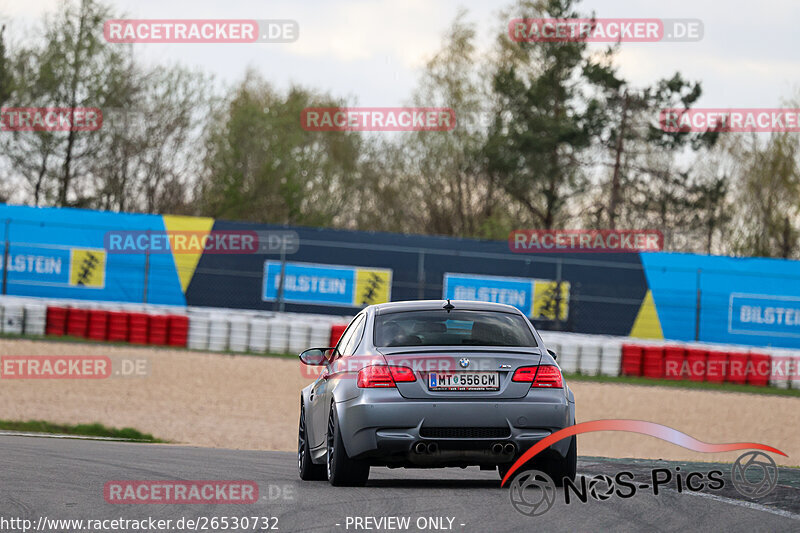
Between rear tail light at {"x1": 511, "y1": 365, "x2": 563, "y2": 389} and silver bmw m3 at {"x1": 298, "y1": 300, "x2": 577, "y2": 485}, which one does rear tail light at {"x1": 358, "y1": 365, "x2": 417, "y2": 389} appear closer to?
silver bmw m3 at {"x1": 298, "y1": 300, "x2": 577, "y2": 485}

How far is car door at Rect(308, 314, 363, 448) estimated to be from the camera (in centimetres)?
909

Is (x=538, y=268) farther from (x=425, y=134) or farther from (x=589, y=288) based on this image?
(x=425, y=134)

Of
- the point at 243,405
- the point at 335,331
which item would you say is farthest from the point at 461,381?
the point at 335,331

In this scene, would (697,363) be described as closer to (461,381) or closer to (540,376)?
(540,376)

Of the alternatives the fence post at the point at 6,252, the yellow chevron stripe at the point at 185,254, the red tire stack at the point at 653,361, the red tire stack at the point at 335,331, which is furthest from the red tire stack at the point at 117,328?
the red tire stack at the point at 653,361

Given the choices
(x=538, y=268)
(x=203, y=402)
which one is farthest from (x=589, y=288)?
(x=203, y=402)

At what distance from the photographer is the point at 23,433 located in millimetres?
15711

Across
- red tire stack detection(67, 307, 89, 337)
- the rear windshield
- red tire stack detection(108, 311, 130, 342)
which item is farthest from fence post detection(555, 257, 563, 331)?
the rear windshield

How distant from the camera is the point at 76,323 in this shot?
2709cm

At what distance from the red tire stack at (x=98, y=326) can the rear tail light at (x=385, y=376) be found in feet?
65.0

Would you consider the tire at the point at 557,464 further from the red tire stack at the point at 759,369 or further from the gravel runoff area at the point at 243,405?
the red tire stack at the point at 759,369

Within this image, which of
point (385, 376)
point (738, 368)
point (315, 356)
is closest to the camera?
point (385, 376)

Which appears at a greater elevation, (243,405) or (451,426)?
(451,426)

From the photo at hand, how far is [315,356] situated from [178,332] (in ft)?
59.2
